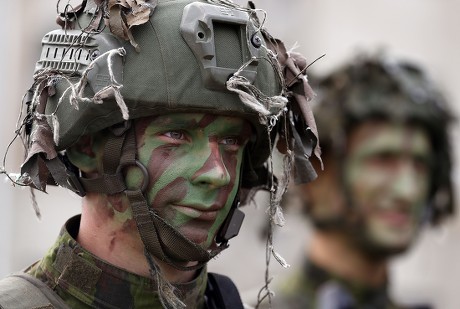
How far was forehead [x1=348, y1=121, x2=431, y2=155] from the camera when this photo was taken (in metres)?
8.92

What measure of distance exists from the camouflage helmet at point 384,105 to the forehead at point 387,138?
0.15ft

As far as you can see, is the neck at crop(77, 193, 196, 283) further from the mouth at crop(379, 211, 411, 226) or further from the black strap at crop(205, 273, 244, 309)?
the mouth at crop(379, 211, 411, 226)

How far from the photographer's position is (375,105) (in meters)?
9.02

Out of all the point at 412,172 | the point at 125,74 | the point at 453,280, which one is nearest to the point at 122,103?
the point at 125,74

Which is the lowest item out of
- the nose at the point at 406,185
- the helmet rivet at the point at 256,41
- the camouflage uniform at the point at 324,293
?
the camouflage uniform at the point at 324,293

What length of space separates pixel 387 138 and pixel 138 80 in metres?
4.89

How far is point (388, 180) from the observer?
8.86 m

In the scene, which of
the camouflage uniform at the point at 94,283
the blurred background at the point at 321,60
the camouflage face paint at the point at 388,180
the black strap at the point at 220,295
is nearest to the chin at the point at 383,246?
the camouflage face paint at the point at 388,180

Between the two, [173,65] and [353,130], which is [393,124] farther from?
[173,65]

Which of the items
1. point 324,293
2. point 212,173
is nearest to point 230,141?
point 212,173

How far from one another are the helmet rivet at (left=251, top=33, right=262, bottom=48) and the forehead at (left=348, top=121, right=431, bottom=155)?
4567mm

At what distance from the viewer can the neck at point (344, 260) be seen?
9195 millimetres

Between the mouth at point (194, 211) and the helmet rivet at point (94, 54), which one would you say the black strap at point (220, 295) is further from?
the helmet rivet at point (94, 54)

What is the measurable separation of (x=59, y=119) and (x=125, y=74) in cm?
29
